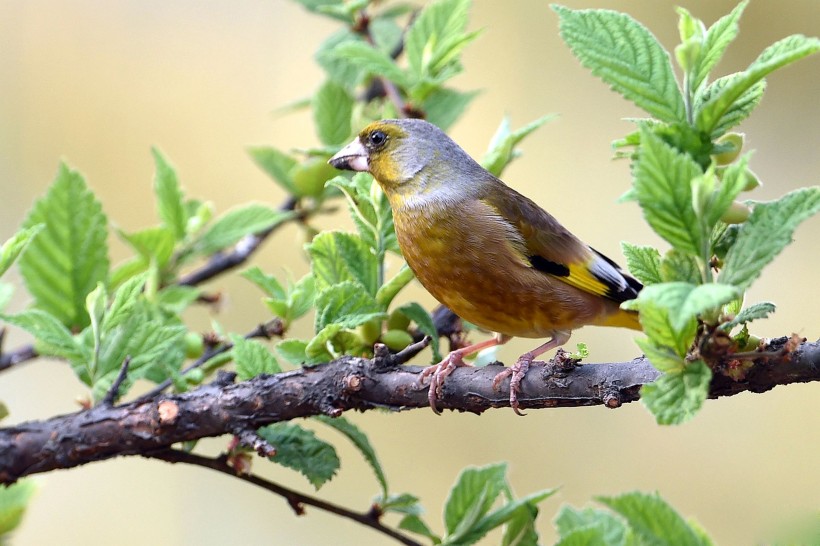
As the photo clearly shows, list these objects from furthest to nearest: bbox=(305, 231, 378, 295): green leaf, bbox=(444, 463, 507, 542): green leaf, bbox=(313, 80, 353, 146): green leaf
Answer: bbox=(313, 80, 353, 146): green leaf < bbox=(305, 231, 378, 295): green leaf < bbox=(444, 463, 507, 542): green leaf

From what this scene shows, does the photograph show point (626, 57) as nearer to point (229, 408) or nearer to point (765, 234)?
point (765, 234)

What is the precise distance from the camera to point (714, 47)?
1.17 metres

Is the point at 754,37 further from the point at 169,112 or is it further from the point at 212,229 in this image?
the point at 212,229

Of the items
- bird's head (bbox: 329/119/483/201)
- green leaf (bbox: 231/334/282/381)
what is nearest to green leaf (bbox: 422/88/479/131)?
bird's head (bbox: 329/119/483/201)

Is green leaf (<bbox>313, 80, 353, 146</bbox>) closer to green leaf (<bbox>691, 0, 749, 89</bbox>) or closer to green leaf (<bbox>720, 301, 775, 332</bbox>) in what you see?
green leaf (<bbox>691, 0, 749, 89</bbox>)

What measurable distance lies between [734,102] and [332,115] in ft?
3.97

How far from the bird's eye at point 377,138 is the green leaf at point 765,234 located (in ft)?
3.69

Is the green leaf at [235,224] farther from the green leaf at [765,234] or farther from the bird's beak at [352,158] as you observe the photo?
the green leaf at [765,234]

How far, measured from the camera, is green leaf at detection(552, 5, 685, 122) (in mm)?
1119

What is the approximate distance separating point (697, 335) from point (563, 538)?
285mm

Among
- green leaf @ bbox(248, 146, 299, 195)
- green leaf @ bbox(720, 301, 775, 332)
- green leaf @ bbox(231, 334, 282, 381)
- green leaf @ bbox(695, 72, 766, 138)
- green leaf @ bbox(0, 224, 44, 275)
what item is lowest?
green leaf @ bbox(720, 301, 775, 332)

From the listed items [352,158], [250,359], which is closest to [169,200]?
[352,158]

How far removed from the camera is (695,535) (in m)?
1.02

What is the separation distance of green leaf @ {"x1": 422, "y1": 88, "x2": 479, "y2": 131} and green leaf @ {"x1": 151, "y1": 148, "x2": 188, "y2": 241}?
0.58m
